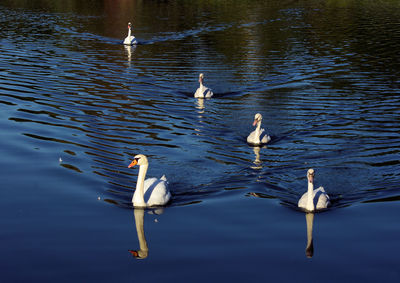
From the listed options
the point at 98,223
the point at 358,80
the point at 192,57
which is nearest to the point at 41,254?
the point at 98,223

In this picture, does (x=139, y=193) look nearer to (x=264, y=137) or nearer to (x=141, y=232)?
(x=141, y=232)

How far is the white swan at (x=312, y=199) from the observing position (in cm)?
1834

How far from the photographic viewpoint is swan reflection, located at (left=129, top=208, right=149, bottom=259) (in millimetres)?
16081

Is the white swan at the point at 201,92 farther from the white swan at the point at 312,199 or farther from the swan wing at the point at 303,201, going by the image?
the swan wing at the point at 303,201

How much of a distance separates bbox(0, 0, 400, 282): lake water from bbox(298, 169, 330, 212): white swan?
353 millimetres

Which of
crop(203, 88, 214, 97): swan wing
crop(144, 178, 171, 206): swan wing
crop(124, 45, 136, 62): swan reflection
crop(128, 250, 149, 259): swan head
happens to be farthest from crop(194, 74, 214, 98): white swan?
crop(128, 250, 149, 259): swan head

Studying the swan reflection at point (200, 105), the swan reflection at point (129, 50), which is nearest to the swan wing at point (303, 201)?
the swan reflection at point (200, 105)

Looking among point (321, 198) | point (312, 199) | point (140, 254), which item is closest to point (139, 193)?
point (140, 254)

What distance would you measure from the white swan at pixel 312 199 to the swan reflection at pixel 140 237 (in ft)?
16.0

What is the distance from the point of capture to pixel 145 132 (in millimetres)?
26203

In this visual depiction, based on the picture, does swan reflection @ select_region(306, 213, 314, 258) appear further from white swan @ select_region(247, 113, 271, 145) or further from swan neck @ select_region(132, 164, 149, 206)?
white swan @ select_region(247, 113, 271, 145)

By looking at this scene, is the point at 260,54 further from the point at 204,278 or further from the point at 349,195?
the point at 204,278

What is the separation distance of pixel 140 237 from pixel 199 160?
6230 mm

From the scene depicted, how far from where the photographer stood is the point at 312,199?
18.4 meters
